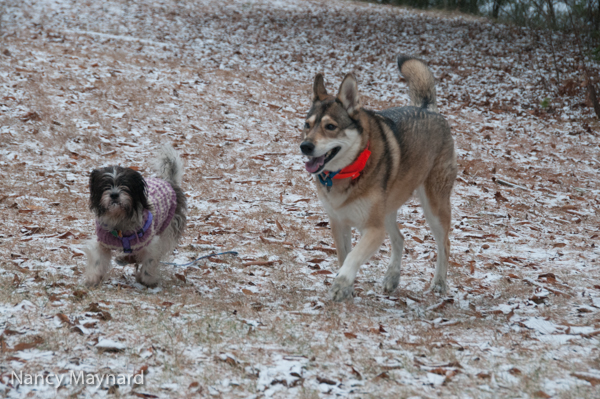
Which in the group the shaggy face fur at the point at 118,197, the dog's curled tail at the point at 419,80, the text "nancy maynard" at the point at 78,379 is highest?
the dog's curled tail at the point at 419,80

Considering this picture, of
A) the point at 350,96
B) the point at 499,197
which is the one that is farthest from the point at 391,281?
the point at 499,197

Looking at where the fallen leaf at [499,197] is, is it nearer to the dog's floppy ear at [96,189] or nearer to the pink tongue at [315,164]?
the pink tongue at [315,164]

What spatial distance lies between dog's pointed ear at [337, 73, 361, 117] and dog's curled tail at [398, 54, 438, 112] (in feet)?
5.57

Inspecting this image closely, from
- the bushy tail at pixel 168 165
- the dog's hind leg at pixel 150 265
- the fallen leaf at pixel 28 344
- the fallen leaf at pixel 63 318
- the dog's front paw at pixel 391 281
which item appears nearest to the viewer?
the fallen leaf at pixel 28 344

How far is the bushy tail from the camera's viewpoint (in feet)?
20.1

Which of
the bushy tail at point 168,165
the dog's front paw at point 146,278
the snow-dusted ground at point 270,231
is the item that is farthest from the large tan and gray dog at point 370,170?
the bushy tail at point 168,165

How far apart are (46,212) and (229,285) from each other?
10.6 ft

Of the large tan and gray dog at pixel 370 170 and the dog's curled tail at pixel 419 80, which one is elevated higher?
the dog's curled tail at pixel 419 80

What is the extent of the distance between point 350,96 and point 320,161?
66 cm

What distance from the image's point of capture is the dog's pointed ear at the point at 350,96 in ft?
15.4

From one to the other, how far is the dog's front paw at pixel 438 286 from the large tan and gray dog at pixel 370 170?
10 millimetres

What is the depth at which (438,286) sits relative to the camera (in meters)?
5.59

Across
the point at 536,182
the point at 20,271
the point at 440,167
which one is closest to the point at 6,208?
the point at 20,271

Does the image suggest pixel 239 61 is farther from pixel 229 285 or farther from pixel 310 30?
pixel 229 285
